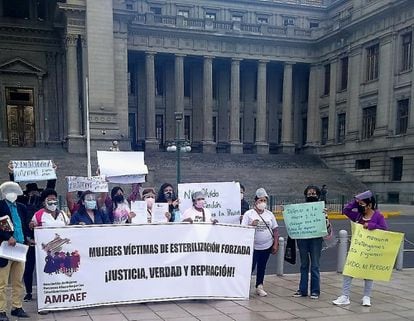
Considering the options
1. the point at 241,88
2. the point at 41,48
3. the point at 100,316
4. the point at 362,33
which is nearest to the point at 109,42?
the point at 41,48

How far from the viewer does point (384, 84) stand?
35.7 m

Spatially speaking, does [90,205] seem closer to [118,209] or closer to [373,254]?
[118,209]

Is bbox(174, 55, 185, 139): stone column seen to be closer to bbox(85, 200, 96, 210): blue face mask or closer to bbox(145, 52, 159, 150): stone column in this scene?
bbox(145, 52, 159, 150): stone column

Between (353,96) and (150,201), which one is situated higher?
(353,96)

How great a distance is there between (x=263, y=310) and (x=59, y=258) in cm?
327

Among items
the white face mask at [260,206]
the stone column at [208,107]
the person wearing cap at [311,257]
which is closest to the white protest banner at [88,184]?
the white face mask at [260,206]

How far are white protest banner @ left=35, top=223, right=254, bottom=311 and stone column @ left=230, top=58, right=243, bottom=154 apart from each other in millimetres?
36734

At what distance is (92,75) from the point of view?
3316cm

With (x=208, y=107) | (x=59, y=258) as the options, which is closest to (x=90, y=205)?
(x=59, y=258)

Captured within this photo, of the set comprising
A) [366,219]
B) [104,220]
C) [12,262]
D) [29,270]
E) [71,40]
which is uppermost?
[71,40]

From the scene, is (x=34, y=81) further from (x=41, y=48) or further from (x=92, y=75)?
(x=92, y=75)

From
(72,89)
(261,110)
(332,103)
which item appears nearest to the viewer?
(72,89)

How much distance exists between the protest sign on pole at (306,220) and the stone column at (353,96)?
112 ft

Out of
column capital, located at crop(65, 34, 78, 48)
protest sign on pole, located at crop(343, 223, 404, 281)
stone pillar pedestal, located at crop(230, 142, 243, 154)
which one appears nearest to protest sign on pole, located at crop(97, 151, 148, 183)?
protest sign on pole, located at crop(343, 223, 404, 281)
